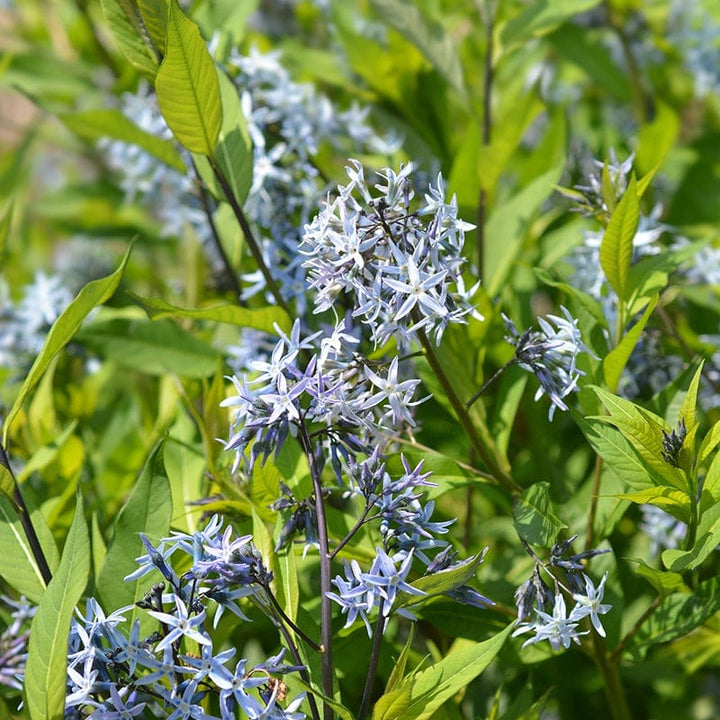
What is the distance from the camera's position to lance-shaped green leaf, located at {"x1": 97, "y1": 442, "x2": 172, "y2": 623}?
4.45ft

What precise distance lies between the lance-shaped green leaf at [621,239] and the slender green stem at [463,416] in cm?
32

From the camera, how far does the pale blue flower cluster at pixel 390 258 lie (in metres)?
1.16

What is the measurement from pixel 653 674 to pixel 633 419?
37.5 inches

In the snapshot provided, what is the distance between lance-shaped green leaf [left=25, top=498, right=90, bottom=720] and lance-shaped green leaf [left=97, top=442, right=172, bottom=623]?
20 centimetres

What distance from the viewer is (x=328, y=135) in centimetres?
221

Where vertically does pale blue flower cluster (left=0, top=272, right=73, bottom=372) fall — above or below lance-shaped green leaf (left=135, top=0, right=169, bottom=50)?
below

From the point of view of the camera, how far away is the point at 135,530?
1371 millimetres

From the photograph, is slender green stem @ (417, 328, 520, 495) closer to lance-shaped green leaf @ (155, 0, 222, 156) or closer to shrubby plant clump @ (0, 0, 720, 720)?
shrubby plant clump @ (0, 0, 720, 720)

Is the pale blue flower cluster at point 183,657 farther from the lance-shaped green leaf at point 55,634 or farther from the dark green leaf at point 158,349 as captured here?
the dark green leaf at point 158,349

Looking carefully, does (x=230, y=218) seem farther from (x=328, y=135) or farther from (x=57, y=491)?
(x=57, y=491)

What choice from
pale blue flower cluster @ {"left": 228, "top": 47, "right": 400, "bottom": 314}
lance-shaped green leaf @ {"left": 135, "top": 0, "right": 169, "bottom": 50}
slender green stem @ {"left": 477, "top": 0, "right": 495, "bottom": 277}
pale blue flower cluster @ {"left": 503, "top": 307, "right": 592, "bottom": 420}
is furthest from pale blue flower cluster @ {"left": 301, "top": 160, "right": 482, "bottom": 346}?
slender green stem @ {"left": 477, "top": 0, "right": 495, "bottom": 277}

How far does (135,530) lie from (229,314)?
36 cm

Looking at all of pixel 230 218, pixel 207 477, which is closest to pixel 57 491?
pixel 207 477

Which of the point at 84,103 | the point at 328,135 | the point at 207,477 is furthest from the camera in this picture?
the point at 84,103
